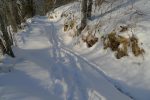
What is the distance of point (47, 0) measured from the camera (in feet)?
96.8

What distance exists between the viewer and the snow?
706cm

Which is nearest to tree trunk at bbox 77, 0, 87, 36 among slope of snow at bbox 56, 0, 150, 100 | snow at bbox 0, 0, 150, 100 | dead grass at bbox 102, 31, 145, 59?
slope of snow at bbox 56, 0, 150, 100

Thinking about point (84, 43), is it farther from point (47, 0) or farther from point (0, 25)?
point (47, 0)

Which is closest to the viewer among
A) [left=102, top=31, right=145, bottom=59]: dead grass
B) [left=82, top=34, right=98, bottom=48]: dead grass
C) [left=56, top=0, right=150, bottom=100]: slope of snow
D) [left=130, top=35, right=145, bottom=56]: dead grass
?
[left=56, top=0, right=150, bottom=100]: slope of snow

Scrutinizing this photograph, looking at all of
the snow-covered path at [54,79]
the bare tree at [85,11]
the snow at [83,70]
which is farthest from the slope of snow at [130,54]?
the snow-covered path at [54,79]

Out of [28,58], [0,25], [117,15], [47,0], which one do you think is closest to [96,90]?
[28,58]

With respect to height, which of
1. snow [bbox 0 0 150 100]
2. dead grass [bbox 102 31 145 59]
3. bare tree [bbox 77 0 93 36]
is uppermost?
bare tree [bbox 77 0 93 36]

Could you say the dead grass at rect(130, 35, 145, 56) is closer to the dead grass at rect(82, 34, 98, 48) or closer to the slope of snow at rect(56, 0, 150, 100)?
the slope of snow at rect(56, 0, 150, 100)

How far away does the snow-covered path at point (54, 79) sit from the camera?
6.79 metres

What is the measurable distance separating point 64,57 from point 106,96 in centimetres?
375

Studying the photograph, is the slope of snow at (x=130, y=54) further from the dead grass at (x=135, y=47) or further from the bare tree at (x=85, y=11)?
the bare tree at (x=85, y=11)

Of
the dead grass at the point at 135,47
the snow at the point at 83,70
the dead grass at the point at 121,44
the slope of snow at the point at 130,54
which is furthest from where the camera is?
the dead grass at the point at 121,44

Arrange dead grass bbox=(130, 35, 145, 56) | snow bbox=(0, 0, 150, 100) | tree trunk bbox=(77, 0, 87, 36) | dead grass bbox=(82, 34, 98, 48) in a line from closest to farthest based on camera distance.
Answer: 1. snow bbox=(0, 0, 150, 100)
2. dead grass bbox=(130, 35, 145, 56)
3. dead grass bbox=(82, 34, 98, 48)
4. tree trunk bbox=(77, 0, 87, 36)

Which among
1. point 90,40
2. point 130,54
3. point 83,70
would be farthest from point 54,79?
point 90,40
